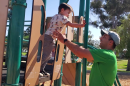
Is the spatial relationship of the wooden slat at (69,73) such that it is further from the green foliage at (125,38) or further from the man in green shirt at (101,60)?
the green foliage at (125,38)

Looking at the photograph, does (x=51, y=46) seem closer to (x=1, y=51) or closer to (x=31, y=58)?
(x=31, y=58)

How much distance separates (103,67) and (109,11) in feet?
73.3

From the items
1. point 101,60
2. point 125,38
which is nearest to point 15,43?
point 101,60

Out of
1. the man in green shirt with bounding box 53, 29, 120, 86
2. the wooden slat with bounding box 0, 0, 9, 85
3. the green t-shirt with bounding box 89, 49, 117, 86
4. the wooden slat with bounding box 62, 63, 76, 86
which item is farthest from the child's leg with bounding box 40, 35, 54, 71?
the wooden slat with bounding box 62, 63, 76, 86

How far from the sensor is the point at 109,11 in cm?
2280

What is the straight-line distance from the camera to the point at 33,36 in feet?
5.20

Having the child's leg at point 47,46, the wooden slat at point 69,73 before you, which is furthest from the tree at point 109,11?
the child's leg at point 47,46

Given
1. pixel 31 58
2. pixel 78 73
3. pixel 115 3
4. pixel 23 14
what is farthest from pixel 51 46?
pixel 115 3

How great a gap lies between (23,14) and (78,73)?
3110mm

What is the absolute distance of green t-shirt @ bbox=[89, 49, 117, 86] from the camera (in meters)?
1.63

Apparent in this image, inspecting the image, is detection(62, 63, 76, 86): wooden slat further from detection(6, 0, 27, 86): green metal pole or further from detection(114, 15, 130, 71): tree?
detection(114, 15, 130, 71): tree

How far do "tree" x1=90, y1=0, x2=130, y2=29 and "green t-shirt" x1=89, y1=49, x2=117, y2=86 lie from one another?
21779mm

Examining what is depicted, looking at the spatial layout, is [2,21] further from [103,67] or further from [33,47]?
[103,67]

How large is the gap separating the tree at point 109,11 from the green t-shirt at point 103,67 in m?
21.8
